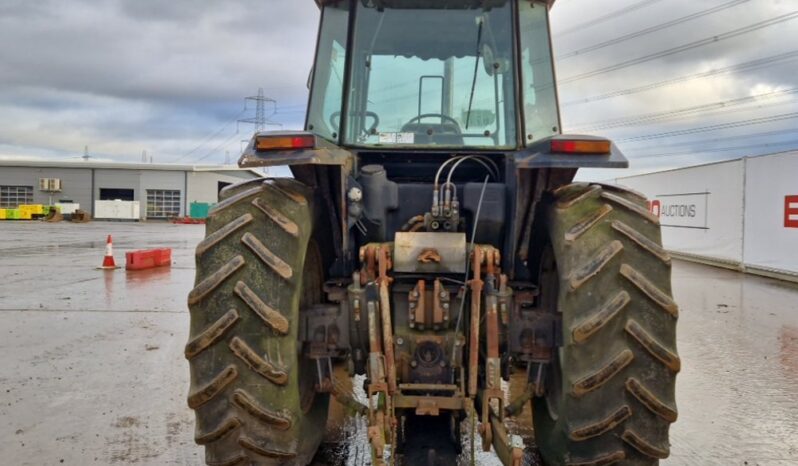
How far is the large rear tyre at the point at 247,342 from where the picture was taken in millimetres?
2707

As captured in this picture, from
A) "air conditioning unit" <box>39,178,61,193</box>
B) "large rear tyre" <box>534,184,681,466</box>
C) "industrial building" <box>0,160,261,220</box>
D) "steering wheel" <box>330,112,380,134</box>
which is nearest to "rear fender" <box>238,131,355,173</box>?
"steering wheel" <box>330,112,380,134</box>

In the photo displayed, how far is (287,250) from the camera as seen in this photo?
2.84 m

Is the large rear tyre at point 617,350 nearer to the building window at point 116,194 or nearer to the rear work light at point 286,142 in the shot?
the rear work light at point 286,142

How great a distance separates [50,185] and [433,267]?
182ft

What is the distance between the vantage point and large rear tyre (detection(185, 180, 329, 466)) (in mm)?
2707

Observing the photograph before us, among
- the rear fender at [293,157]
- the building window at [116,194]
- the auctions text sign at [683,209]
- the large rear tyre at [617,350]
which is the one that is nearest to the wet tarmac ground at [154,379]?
the large rear tyre at [617,350]

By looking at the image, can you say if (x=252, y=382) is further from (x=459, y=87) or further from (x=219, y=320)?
(x=459, y=87)

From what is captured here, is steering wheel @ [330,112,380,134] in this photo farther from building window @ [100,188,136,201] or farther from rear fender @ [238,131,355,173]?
building window @ [100,188,136,201]

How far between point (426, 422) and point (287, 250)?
4.89ft

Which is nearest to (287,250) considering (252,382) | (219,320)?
(219,320)

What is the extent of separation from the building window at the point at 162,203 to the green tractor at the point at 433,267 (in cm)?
5196

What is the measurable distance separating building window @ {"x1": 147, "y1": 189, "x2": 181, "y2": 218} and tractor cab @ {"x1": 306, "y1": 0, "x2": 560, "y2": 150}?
5185 centimetres

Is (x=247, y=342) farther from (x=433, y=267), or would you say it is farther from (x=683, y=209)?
(x=683, y=209)

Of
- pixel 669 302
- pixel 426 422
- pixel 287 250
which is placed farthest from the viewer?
pixel 426 422
